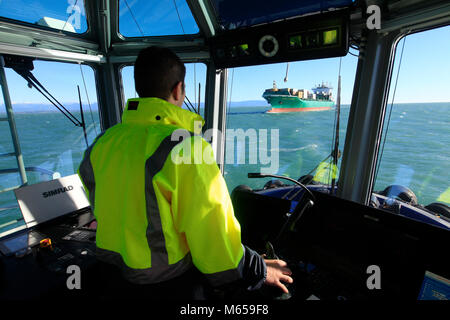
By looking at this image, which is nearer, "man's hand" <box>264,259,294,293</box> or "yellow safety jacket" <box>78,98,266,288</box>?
"yellow safety jacket" <box>78,98,266,288</box>

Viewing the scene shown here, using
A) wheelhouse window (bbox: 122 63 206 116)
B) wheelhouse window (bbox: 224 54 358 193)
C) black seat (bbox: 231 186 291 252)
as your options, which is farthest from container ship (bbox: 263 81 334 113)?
black seat (bbox: 231 186 291 252)

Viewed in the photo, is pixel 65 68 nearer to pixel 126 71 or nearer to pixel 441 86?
pixel 126 71

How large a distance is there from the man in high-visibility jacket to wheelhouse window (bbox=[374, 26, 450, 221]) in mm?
1415

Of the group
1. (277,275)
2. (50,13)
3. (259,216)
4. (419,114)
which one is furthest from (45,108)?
(419,114)

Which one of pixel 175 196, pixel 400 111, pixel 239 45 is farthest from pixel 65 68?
pixel 400 111

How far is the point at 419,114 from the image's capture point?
1711 millimetres

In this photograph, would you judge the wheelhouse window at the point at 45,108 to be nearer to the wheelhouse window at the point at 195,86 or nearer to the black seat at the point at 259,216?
the wheelhouse window at the point at 195,86

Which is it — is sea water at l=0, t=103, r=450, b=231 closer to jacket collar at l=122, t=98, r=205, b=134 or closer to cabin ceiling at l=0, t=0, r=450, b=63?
cabin ceiling at l=0, t=0, r=450, b=63

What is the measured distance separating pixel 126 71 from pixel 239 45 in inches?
61.7

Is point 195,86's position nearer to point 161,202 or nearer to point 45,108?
point 45,108

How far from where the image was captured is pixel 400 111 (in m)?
1.64

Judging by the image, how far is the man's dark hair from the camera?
0.81m

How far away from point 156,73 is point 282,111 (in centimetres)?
234

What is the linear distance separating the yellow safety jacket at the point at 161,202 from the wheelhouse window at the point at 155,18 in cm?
190
